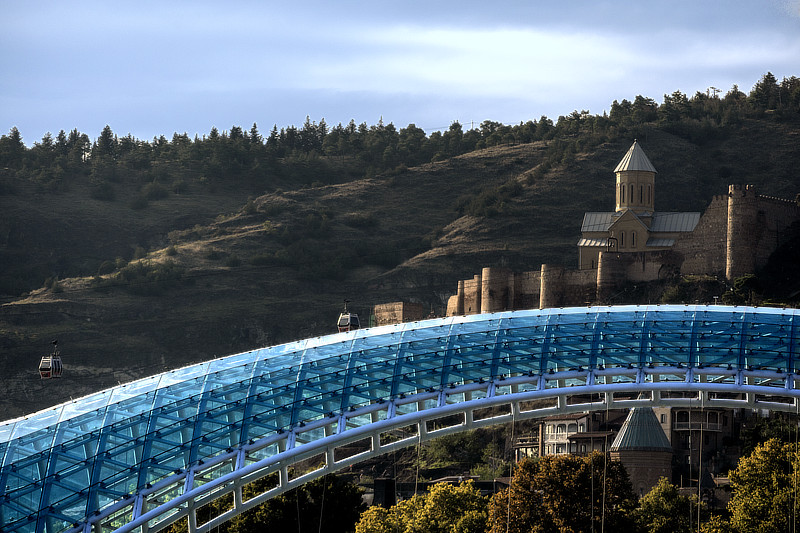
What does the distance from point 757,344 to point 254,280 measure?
109 m

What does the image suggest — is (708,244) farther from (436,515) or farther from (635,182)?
(436,515)

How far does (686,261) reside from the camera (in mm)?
86688

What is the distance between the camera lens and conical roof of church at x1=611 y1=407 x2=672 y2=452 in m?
73.2

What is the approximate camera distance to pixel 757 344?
38031 mm

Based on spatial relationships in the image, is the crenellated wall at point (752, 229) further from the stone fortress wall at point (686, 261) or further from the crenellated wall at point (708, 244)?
the crenellated wall at point (708, 244)

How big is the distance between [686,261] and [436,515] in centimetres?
3628

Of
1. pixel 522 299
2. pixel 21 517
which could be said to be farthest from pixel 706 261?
pixel 21 517

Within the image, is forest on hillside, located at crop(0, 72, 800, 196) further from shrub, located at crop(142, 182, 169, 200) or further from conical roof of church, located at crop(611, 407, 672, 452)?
conical roof of church, located at crop(611, 407, 672, 452)

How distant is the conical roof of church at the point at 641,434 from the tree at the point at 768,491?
60.7ft

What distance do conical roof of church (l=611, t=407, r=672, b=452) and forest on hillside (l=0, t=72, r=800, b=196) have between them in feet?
286

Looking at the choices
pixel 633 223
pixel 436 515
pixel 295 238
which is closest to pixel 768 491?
pixel 436 515

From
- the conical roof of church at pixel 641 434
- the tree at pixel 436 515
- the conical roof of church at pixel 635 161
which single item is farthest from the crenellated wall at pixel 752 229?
the tree at pixel 436 515

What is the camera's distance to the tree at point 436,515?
5344 centimetres

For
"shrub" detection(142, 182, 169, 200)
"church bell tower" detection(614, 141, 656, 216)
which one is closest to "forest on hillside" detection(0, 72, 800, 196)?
"shrub" detection(142, 182, 169, 200)
